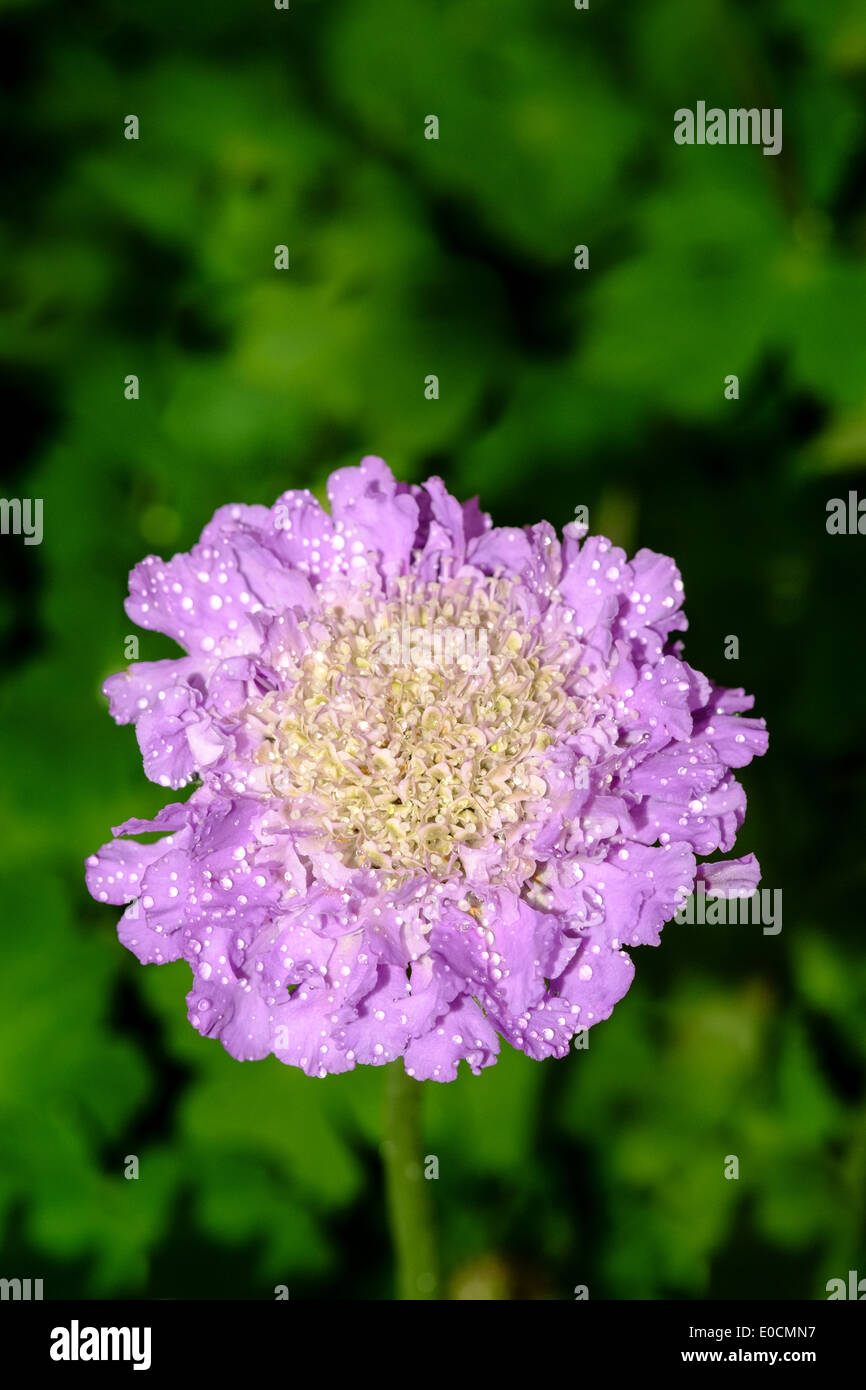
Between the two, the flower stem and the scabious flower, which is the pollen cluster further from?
the flower stem

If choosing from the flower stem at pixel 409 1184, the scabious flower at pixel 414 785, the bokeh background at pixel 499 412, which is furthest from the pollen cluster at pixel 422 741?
the bokeh background at pixel 499 412

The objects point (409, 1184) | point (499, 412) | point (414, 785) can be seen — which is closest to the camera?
point (414, 785)

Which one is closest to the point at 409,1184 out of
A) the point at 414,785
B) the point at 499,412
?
the point at 414,785

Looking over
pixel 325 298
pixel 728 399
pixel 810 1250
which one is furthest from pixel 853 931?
pixel 325 298

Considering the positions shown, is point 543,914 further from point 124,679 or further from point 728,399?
point 728,399

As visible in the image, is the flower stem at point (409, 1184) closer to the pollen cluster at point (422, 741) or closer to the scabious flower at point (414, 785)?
the scabious flower at point (414, 785)

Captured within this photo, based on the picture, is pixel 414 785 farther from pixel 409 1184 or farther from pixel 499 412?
pixel 499 412
